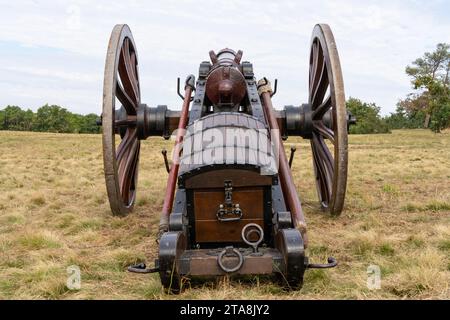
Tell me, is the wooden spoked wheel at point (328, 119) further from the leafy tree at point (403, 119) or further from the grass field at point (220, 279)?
the leafy tree at point (403, 119)

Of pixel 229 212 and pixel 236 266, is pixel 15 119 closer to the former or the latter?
pixel 229 212

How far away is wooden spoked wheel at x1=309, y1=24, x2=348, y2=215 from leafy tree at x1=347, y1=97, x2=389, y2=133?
37456 millimetres

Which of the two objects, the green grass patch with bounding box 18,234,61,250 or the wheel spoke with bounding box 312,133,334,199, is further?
the wheel spoke with bounding box 312,133,334,199

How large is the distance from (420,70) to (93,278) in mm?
47204

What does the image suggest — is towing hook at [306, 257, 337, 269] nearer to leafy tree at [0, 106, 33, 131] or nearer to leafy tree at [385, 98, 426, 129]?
leafy tree at [385, 98, 426, 129]

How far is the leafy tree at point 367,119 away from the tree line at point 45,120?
34056mm

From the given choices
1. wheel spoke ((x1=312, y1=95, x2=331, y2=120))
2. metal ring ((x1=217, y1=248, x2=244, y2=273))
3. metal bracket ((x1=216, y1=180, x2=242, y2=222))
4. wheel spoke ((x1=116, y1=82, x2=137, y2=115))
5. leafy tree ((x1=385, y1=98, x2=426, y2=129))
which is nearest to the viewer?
metal ring ((x1=217, y1=248, x2=244, y2=273))

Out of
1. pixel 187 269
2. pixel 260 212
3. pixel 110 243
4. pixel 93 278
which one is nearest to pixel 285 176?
pixel 260 212

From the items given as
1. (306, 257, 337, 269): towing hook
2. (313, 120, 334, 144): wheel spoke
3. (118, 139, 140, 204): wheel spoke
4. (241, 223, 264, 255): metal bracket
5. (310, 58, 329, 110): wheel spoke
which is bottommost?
(306, 257, 337, 269): towing hook

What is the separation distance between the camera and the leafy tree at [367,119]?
152 ft

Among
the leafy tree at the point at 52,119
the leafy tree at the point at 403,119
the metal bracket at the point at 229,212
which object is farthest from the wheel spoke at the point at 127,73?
the leafy tree at the point at 52,119

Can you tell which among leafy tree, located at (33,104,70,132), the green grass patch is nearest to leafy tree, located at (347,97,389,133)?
leafy tree, located at (33,104,70,132)

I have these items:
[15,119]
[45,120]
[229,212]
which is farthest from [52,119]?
[229,212]

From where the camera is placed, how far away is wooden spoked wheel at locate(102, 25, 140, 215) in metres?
4.58
